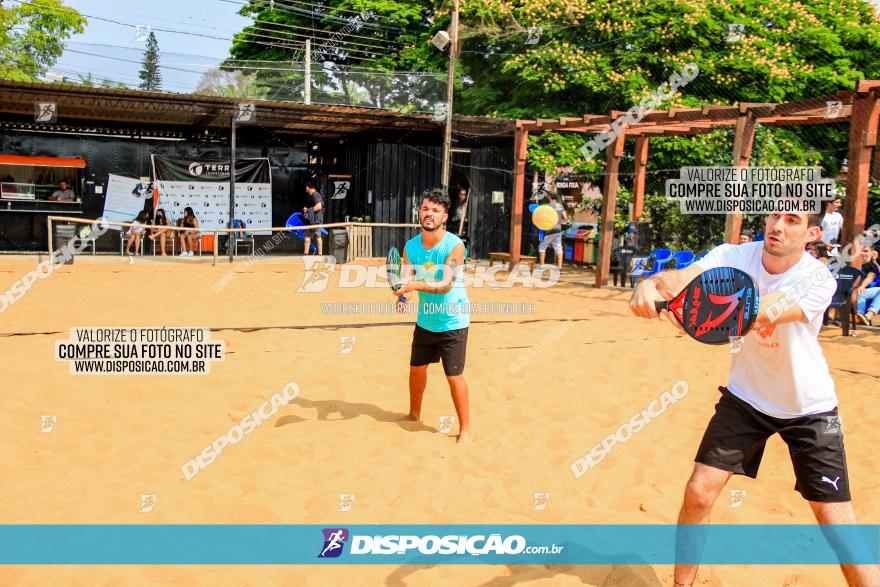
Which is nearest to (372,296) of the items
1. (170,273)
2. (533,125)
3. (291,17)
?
(170,273)


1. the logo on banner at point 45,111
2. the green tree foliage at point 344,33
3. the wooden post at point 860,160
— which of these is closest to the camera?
the wooden post at point 860,160

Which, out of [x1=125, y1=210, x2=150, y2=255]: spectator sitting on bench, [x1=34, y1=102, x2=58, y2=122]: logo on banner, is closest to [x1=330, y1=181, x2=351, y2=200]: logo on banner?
[x1=125, y1=210, x2=150, y2=255]: spectator sitting on bench

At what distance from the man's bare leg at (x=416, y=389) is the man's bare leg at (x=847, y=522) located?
123 inches

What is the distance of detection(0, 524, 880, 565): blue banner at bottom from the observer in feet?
11.6

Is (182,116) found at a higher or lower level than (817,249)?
higher

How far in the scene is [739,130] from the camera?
39.1 ft

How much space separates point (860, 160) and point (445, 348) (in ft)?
25.7

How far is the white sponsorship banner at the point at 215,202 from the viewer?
20.1m

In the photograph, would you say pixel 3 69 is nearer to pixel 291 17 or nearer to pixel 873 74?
pixel 291 17

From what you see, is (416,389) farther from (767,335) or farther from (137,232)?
(137,232)

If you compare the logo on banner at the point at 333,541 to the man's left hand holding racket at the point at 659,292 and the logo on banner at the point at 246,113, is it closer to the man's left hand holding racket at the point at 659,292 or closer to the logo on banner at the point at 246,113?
the man's left hand holding racket at the point at 659,292

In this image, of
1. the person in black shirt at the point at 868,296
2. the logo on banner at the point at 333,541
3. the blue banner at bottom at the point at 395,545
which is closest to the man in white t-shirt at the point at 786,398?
the blue banner at bottom at the point at 395,545

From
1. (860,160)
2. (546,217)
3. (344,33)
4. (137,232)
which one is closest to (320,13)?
(344,33)

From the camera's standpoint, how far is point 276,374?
6.98 m
